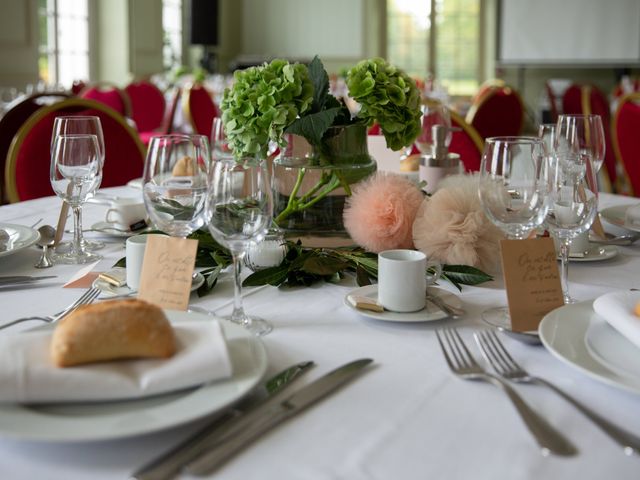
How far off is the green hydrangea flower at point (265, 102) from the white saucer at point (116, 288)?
10.0 inches

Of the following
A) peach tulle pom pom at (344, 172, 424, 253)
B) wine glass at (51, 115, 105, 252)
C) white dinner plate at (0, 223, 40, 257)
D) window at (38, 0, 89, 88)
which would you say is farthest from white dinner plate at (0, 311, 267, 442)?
window at (38, 0, 89, 88)

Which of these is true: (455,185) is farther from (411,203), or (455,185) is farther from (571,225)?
(571,225)

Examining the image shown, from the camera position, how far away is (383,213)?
3.80ft

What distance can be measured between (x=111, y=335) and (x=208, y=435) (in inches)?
5.1

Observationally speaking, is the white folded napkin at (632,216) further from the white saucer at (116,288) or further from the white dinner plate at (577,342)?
the white saucer at (116,288)

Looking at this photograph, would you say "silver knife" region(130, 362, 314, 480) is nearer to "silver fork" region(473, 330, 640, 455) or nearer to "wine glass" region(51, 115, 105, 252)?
"silver fork" region(473, 330, 640, 455)

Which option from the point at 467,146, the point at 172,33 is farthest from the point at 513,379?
the point at 172,33

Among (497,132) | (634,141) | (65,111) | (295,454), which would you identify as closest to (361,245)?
(295,454)

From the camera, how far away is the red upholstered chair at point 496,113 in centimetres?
417

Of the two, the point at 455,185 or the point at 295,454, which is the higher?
the point at 455,185

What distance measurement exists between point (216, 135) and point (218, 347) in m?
1.47

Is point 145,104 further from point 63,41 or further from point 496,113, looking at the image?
point 496,113

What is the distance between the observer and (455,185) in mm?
1203

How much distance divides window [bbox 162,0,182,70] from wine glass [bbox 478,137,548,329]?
8.40 meters
